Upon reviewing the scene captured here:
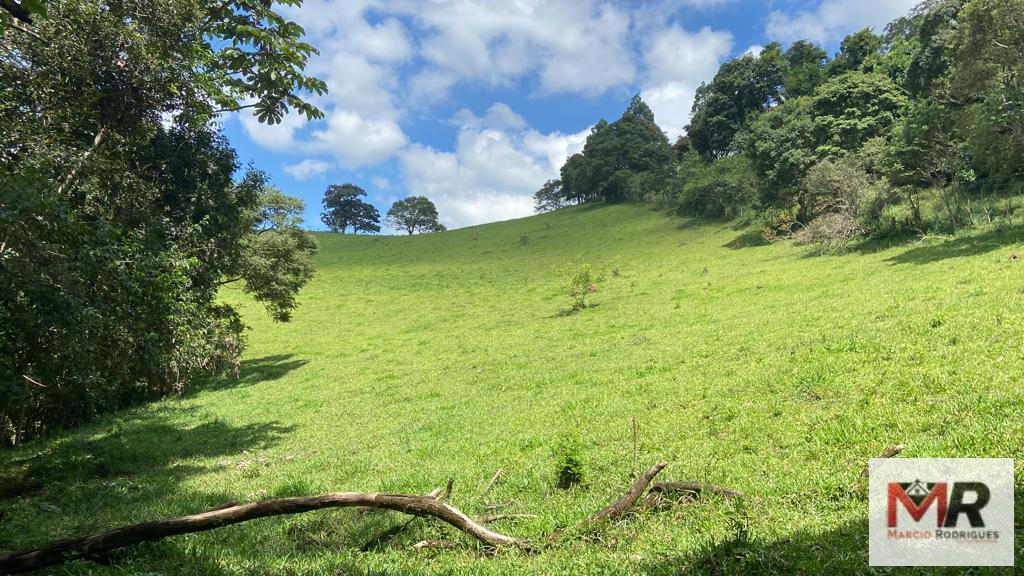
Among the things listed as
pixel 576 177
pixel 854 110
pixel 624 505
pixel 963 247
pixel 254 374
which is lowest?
pixel 624 505

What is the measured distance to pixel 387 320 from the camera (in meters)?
43.0

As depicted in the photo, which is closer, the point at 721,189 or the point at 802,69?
the point at 721,189

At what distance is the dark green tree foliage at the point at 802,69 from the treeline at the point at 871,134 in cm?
21

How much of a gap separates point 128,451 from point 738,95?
9098 centimetres

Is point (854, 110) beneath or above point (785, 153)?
above

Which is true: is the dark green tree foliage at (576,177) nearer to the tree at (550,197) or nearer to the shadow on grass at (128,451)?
the tree at (550,197)

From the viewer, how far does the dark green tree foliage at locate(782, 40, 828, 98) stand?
75625 mm

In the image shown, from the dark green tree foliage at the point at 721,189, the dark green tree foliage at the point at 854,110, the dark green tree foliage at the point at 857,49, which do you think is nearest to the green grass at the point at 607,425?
the dark green tree foliage at the point at 854,110

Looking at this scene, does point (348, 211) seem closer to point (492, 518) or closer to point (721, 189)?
point (721, 189)

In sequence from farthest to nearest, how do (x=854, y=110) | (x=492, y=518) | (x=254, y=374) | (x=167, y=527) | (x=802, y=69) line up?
(x=802, y=69)
(x=854, y=110)
(x=254, y=374)
(x=492, y=518)
(x=167, y=527)

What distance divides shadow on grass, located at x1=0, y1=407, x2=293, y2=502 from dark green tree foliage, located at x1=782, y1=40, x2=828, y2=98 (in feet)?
275

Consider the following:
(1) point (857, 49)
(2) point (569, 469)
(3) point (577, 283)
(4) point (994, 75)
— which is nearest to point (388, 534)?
(2) point (569, 469)

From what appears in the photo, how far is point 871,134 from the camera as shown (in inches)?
1873

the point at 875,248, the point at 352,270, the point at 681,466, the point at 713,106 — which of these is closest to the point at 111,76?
the point at 681,466
